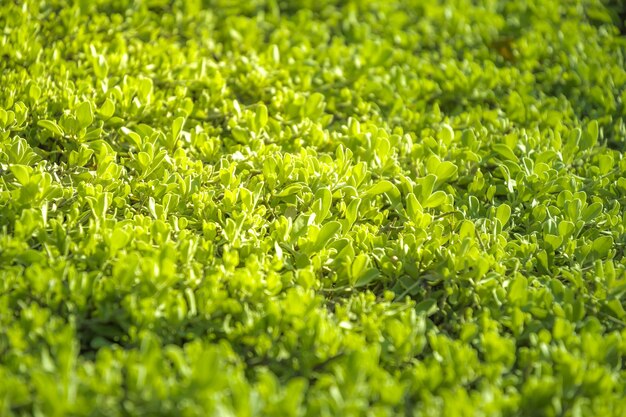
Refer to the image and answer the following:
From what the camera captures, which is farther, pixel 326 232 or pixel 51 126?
pixel 51 126

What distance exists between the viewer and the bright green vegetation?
67.1 inches

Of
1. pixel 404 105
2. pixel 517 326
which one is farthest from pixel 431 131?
pixel 517 326

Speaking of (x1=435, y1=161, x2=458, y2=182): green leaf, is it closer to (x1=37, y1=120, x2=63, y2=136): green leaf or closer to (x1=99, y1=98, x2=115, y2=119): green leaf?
(x1=99, y1=98, x2=115, y2=119): green leaf

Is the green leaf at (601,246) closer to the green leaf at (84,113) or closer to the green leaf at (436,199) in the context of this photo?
the green leaf at (436,199)

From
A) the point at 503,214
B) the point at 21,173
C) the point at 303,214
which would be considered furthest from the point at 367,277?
the point at 21,173

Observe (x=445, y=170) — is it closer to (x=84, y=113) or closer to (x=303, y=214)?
(x=303, y=214)

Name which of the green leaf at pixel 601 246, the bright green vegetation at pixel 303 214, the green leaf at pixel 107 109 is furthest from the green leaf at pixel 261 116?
the green leaf at pixel 601 246

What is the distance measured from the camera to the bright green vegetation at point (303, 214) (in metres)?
1.70

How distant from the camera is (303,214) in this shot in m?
2.29

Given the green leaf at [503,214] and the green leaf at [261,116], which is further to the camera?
the green leaf at [261,116]

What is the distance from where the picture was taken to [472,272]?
2.12 meters

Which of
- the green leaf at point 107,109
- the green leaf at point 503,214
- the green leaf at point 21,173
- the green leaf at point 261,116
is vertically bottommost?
the green leaf at point 503,214

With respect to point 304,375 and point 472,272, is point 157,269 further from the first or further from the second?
point 472,272

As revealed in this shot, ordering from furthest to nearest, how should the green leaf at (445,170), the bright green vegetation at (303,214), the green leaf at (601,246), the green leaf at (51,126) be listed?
1. the green leaf at (445,170)
2. the green leaf at (51,126)
3. the green leaf at (601,246)
4. the bright green vegetation at (303,214)
